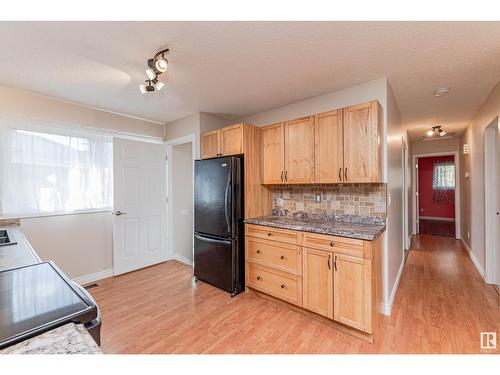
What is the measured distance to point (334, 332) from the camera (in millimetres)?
2076

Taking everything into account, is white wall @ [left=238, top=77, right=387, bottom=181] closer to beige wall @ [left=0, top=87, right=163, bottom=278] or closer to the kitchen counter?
beige wall @ [left=0, top=87, right=163, bottom=278]

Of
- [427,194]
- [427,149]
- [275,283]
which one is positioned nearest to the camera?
[275,283]

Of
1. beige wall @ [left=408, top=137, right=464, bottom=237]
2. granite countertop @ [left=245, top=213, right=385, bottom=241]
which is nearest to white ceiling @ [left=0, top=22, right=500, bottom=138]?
granite countertop @ [left=245, top=213, right=385, bottom=241]

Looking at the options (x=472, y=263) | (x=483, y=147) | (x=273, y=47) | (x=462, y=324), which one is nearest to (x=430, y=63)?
(x=273, y=47)

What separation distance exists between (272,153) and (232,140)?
1.76ft

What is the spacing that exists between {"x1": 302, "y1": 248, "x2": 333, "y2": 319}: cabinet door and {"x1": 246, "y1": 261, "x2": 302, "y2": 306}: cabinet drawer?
9cm

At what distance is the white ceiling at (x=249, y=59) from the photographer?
1.63 metres

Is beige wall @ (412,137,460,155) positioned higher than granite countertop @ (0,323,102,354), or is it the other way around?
beige wall @ (412,137,460,155)

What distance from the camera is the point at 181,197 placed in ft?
13.6

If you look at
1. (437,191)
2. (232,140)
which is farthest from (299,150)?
(437,191)

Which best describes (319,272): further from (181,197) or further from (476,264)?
(476,264)

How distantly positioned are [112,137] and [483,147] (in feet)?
17.0

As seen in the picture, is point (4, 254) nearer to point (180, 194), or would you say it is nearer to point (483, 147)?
point (180, 194)

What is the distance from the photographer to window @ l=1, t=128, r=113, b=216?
2645 mm
